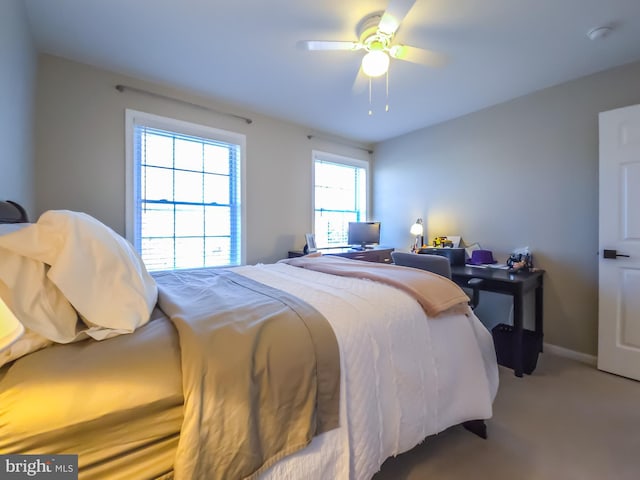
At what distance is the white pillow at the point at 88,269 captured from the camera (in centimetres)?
82

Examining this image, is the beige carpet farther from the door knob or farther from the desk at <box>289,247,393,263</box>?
the desk at <box>289,247,393,263</box>

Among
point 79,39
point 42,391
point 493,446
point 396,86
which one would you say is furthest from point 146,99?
point 493,446

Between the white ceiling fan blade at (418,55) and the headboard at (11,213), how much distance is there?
238 centimetres

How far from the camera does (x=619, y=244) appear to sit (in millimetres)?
2234

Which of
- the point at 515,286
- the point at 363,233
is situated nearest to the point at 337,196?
the point at 363,233

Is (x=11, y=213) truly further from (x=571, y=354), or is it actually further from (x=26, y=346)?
(x=571, y=354)

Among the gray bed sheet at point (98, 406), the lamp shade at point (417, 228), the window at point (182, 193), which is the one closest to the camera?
the gray bed sheet at point (98, 406)

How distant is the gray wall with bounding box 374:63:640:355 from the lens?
249 cm

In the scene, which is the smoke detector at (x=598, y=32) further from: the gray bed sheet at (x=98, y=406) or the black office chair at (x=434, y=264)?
the gray bed sheet at (x=98, y=406)

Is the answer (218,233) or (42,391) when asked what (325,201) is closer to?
(218,233)

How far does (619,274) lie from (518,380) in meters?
1.17

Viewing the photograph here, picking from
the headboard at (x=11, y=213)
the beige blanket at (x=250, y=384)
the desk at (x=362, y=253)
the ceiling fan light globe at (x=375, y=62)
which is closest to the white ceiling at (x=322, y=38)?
the ceiling fan light globe at (x=375, y=62)

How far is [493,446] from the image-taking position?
5.01ft

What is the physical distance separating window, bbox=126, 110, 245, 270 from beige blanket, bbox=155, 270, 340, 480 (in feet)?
6.39
